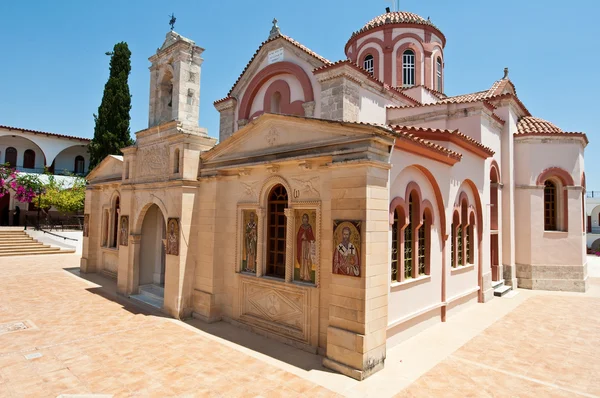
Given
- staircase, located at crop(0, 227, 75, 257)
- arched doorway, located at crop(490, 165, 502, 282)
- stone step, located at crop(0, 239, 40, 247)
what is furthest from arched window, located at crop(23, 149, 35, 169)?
arched doorway, located at crop(490, 165, 502, 282)

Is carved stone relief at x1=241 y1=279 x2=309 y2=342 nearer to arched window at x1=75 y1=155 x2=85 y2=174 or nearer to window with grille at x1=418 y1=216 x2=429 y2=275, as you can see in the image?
window with grille at x1=418 y1=216 x2=429 y2=275

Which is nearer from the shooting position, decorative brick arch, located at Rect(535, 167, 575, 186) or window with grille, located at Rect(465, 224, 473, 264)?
window with grille, located at Rect(465, 224, 473, 264)

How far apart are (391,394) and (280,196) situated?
469 cm

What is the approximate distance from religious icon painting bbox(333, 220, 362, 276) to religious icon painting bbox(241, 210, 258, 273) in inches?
107

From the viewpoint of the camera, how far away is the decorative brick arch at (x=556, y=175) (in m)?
14.9

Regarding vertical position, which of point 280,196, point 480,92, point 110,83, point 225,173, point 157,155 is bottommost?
point 280,196

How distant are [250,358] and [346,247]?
2955mm

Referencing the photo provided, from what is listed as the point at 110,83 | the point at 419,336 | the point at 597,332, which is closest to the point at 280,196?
the point at 419,336

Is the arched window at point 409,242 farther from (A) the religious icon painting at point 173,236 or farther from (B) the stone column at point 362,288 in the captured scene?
(A) the religious icon painting at point 173,236

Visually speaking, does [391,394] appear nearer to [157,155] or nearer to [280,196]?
[280,196]

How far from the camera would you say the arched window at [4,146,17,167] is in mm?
33562

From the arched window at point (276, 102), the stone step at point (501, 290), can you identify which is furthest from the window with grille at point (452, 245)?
the arched window at point (276, 102)

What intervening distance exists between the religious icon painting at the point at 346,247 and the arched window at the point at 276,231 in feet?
6.57

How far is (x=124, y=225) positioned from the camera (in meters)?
12.2
